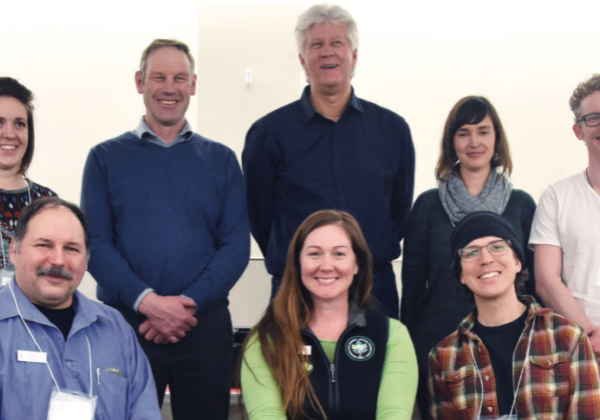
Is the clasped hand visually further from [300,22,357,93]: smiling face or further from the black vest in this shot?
[300,22,357,93]: smiling face

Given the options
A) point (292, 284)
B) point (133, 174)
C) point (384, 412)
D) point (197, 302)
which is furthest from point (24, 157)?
point (384, 412)

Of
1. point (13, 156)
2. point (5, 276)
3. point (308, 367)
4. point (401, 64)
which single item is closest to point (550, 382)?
point (308, 367)

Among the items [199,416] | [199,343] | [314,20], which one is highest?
[314,20]

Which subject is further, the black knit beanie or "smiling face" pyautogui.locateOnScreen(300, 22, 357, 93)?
"smiling face" pyautogui.locateOnScreen(300, 22, 357, 93)

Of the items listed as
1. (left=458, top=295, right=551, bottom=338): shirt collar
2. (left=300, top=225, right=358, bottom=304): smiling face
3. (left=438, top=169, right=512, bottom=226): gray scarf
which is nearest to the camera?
(left=458, top=295, right=551, bottom=338): shirt collar

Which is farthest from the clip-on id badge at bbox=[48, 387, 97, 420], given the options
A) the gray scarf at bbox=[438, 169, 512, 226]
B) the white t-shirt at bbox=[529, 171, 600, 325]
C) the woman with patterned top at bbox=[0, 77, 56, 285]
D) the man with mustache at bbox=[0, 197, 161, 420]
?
the white t-shirt at bbox=[529, 171, 600, 325]

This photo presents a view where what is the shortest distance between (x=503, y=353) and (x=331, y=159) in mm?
1023

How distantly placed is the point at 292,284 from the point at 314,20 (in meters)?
1.18

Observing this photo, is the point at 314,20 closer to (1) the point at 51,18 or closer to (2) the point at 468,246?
(2) the point at 468,246

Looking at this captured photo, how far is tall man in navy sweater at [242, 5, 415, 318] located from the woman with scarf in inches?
4.1

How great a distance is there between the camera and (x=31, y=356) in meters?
1.90

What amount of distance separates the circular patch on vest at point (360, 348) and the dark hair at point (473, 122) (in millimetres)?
868

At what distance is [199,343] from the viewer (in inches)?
93.6

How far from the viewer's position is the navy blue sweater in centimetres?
238
